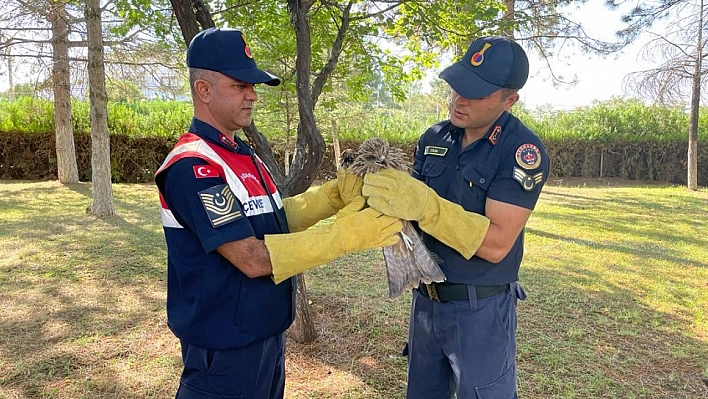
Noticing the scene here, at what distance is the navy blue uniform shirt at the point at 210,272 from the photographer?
1544mm

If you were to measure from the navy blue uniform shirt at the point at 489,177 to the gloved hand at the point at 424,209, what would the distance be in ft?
0.51

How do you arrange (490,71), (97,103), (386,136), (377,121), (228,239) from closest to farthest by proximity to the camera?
(228,239)
(490,71)
(97,103)
(386,136)
(377,121)

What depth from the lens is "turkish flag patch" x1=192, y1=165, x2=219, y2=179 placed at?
1.55m

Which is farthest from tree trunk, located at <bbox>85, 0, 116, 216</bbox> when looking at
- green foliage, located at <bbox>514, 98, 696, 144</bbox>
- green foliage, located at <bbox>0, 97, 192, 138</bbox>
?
green foliage, located at <bbox>514, 98, 696, 144</bbox>

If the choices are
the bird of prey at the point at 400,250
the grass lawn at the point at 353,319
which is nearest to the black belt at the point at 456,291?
the bird of prey at the point at 400,250

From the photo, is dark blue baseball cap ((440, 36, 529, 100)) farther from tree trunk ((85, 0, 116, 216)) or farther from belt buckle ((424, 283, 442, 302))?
tree trunk ((85, 0, 116, 216))

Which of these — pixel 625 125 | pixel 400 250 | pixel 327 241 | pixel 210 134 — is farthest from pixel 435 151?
pixel 625 125

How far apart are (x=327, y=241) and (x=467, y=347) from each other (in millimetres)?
753

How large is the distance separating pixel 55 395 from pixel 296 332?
1.55 metres

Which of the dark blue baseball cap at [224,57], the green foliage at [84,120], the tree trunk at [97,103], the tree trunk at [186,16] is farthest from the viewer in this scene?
the green foliage at [84,120]

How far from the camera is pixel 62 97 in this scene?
11.1 metres

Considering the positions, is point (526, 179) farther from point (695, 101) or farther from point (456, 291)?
point (695, 101)

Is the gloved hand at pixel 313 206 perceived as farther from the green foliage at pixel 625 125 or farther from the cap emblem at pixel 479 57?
the green foliage at pixel 625 125

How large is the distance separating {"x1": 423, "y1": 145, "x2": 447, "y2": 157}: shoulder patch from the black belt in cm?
54
